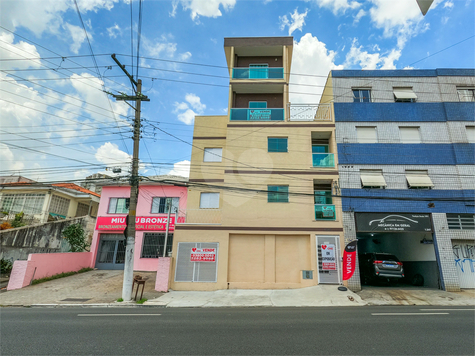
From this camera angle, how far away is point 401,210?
15180 mm

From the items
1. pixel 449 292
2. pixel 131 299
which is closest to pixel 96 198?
pixel 131 299

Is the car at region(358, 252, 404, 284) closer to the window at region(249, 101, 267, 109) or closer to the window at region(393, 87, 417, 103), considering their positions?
the window at region(393, 87, 417, 103)

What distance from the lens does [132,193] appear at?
41.6ft

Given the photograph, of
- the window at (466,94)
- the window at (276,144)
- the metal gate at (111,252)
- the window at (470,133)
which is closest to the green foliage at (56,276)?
the metal gate at (111,252)

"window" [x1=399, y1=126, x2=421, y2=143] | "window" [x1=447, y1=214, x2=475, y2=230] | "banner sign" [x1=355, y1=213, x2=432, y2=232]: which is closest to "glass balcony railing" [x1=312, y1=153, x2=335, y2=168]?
"banner sign" [x1=355, y1=213, x2=432, y2=232]

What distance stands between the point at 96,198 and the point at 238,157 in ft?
56.9

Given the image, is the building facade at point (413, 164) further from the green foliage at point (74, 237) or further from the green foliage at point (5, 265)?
the green foliage at point (5, 265)

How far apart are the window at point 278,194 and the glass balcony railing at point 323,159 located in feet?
8.49

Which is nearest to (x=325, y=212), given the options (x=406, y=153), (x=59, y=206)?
(x=406, y=153)

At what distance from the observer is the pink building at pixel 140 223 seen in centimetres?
1961

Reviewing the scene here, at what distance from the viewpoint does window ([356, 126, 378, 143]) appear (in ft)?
55.0

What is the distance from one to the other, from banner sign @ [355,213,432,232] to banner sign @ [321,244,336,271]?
2.02 meters

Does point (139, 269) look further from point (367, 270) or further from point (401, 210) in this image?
point (401, 210)

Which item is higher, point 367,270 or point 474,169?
point 474,169
